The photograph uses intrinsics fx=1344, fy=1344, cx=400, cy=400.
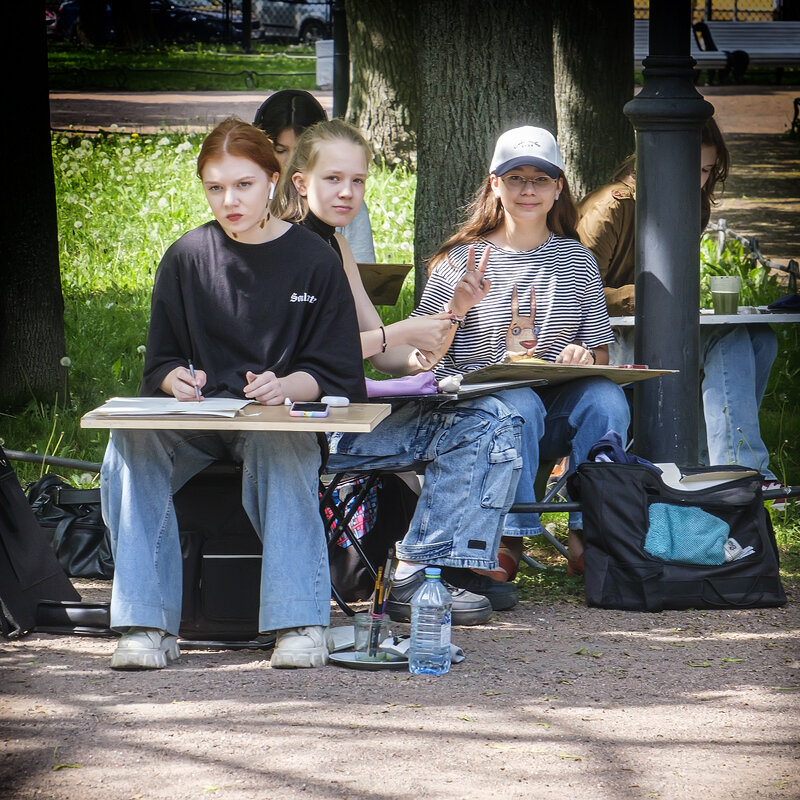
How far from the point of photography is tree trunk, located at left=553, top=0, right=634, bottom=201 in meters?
8.19

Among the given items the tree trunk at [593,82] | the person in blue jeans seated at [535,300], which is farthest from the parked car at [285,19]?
the person in blue jeans seated at [535,300]

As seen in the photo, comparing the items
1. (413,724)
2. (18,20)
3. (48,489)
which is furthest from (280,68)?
(413,724)

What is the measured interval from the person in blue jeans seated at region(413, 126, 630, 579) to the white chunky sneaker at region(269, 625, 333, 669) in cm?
97

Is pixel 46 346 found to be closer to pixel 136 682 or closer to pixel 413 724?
pixel 136 682

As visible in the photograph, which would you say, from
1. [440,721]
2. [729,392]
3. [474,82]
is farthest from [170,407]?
[474,82]

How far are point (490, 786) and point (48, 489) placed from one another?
255cm

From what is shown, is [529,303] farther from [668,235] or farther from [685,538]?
[685,538]

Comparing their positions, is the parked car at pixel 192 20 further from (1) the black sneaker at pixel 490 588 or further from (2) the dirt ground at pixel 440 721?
(2) the dirt ground at pixel 440 721

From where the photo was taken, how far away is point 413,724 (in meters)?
3.52

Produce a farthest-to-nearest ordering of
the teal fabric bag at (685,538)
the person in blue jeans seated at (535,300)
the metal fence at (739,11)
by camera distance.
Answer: the metal fence at (739,11) → the person in blue jeans seated at (535,300) → the teal fabric bag at (685,538)

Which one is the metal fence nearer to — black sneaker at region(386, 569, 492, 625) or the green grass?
the green grass

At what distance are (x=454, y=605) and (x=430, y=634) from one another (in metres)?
0.50

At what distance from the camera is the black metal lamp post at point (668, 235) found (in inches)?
187

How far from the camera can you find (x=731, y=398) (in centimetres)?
559
